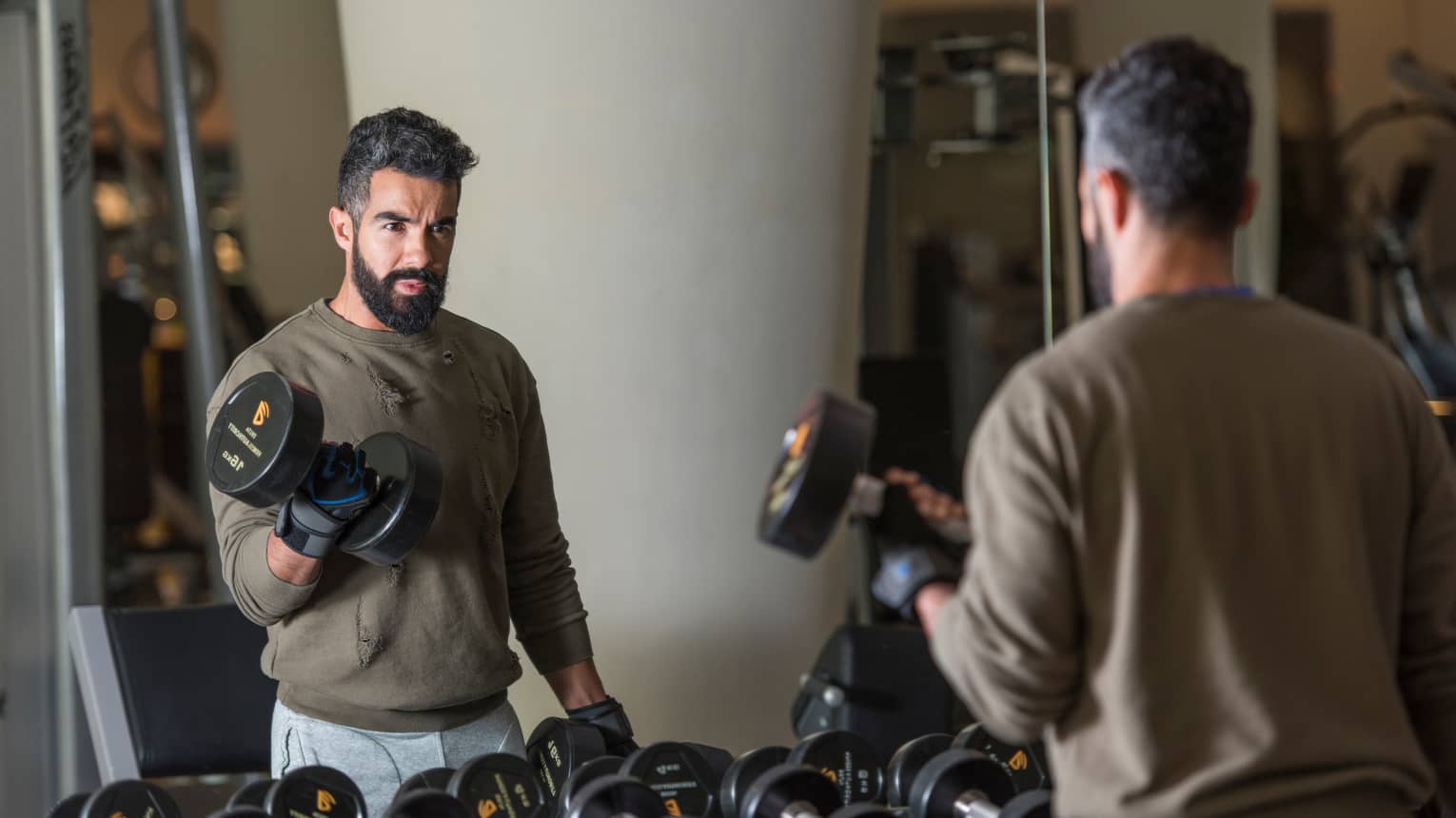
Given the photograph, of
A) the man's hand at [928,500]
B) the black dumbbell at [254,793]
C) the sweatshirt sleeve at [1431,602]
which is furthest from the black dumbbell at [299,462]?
the sweatshirt sleeve at [1431,602]

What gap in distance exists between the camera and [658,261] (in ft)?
8.34

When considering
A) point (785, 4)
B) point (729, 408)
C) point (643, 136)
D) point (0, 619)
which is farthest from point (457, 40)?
point (0, 619)

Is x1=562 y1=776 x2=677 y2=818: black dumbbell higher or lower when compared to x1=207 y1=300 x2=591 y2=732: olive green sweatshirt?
lower

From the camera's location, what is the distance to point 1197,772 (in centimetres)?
138

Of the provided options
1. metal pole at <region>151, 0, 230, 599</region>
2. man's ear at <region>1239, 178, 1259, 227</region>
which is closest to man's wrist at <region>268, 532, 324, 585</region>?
man's ear at <region>1239, 178, 1259, 227</region>

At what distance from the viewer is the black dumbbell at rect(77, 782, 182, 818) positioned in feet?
7.12

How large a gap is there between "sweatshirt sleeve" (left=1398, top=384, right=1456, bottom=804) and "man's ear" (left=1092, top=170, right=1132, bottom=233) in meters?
0.33

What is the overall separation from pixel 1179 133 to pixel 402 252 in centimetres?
115

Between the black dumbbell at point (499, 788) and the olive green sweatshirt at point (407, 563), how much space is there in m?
0.09

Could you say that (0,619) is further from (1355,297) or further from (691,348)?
(1355,297)

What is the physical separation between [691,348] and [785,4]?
59 cm

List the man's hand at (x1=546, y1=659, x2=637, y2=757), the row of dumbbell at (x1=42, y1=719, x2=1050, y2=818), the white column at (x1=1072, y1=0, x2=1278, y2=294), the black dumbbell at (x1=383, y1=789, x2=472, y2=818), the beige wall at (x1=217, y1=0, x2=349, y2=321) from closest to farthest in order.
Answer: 1. the black dumbbell at (x1=383, y1=789, x2=472, y2=818)
2. the row of dumbbell at (x1=42, y1=719, x2=1050, y2=818)
3. the man's hand at (x1=546, y1=659, x2=637, y2=757)
4. the beige wall at (x1=217, y1=0, x2=349, y2=321)
5. the white column at (x1=1072, y1=0, x2=1278, y2=294)

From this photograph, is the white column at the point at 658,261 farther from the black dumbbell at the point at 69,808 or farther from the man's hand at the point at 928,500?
the man's hand at the point at 928,500

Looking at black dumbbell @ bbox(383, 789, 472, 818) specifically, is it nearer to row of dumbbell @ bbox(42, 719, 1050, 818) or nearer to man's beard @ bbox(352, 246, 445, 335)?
row of dumbbell @ bbox(42, 719, 1050, 818)
